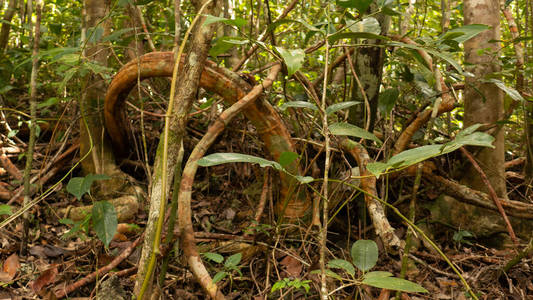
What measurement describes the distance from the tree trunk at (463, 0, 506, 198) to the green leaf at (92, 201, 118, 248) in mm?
1966

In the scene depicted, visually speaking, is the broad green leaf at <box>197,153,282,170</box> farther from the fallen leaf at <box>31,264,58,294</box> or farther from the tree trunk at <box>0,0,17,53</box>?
the tree trunk at <box>0,0,17,53</box>

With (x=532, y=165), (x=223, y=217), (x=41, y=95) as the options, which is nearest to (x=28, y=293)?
(x=223, y=217)

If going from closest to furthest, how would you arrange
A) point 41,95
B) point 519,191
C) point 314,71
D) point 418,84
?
1. point 418,84
2. point 519,191
3. point 41,95
4. point 314,71

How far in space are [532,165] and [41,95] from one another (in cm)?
382

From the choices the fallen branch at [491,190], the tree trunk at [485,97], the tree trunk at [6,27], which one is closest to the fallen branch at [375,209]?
the fallen branch at [491,190]

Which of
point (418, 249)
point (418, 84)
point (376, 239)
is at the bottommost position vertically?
point (418, 249)

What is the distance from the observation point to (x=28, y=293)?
5.89 feet

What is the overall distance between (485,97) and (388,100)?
685 mm

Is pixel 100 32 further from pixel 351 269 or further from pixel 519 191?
pixel 519 191

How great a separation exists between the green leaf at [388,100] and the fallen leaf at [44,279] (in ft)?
5.92

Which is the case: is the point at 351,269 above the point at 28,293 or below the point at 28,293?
above

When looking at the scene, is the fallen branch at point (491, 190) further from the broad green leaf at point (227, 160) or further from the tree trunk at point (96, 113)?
the tree trunk at point (96, 113)

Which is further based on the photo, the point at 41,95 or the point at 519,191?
the point at 41,95

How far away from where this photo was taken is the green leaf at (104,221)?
1.68m
